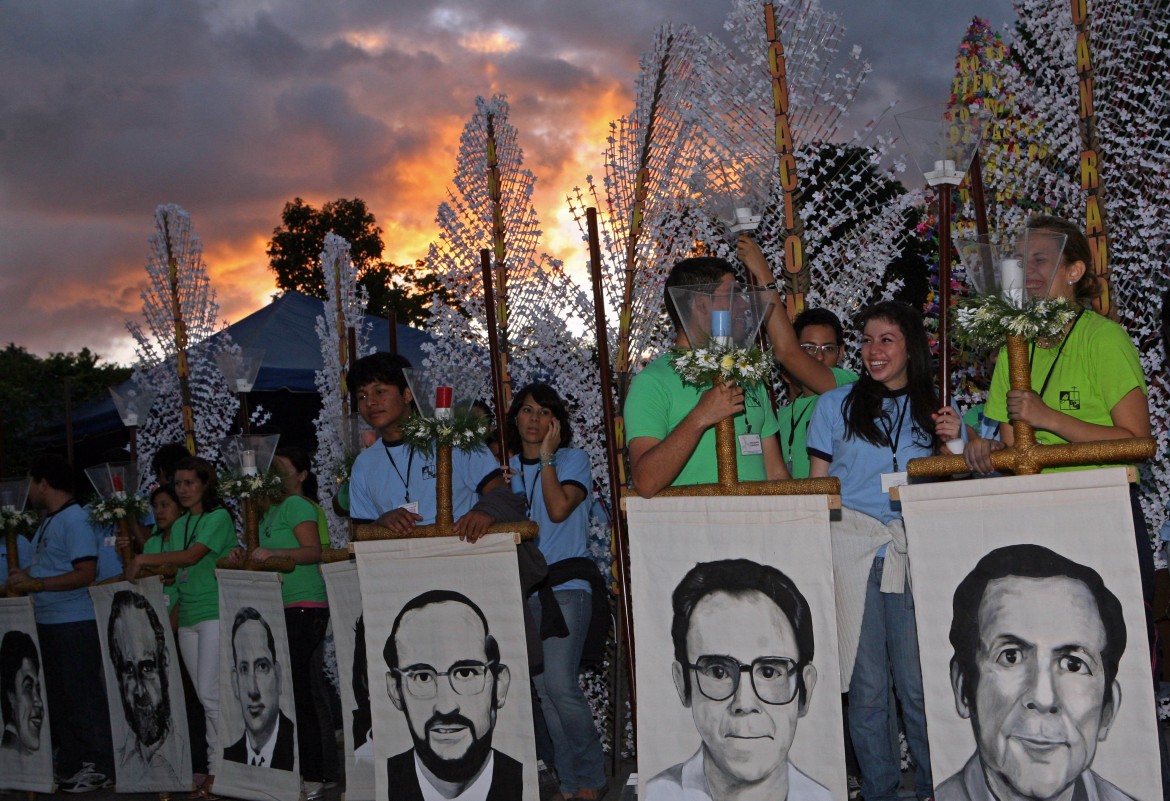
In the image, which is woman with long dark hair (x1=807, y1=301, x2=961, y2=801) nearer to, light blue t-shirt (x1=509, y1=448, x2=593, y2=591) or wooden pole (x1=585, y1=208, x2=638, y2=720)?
wooden pole (x1=585, y1=208, x2=638, y2=720)

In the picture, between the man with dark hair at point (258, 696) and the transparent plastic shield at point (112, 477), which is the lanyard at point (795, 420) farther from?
the transparent plastic shield at point (112, 477)

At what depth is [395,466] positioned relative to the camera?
4.77m

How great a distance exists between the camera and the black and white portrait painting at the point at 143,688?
6.19 m

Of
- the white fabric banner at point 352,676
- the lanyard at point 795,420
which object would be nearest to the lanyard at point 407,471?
the white fabric banner at point 352,676

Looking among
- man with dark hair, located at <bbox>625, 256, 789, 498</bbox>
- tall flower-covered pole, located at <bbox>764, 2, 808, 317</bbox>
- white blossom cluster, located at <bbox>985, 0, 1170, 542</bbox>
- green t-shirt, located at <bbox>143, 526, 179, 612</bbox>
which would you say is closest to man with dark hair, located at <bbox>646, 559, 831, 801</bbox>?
man with dark hair, located at <bbox>625, 256, 789, 498</bbox>

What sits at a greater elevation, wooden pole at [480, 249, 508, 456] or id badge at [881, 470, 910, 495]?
wooden pole at [480, 249, 508, 456]

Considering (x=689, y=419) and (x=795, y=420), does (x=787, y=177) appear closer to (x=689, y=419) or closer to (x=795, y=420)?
(x=795, y=420)

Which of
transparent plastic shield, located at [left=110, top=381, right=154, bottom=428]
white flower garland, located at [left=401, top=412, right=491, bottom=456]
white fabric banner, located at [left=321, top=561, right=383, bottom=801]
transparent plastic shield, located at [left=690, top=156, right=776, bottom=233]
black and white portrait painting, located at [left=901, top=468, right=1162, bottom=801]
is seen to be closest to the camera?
black and white portrait painting, located at [left=901, top=468, right=1162, bottom=801]

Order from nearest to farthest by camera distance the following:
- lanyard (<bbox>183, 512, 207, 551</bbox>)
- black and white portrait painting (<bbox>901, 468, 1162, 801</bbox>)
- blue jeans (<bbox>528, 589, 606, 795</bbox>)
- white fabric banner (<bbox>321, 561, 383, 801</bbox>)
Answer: black and white portrait painting (<bbox>901, 468, 1162, 801</bbox>) → white fabric banner (<bbox>321, 561, 383, 801</bbox>) → blue jeans (<bbox>528, 589, 606, 795</bbox>) → lanyard (<bbox>183, 512, 207, 551</bbox>)

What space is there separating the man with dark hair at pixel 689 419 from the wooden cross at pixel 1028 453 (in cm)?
60

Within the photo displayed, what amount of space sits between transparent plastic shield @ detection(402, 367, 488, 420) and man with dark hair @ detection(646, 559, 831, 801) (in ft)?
4.42

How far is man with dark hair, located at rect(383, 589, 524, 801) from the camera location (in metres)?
4.18

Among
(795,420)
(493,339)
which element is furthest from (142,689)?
(795,420)

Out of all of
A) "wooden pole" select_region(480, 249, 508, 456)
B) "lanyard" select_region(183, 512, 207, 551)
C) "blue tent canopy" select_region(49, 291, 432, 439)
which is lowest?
"lanyard" select_region(183, 512, 207, 551)
